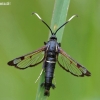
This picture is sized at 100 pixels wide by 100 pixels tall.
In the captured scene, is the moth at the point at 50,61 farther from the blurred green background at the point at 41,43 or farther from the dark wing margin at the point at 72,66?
the blurred green background at the point at 41,43

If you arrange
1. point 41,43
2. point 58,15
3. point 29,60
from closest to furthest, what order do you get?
point 58,15 → point 29,60 → point 41,43

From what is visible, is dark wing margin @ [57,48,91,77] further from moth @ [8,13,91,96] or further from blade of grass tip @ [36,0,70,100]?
blade of grass tip @ [36,0,70,100]

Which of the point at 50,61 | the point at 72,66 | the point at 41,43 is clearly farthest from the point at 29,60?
the point at 41,43

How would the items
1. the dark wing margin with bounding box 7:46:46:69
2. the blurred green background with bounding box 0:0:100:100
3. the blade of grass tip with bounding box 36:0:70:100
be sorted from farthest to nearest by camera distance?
the blurred green background with bounding box 0:0:100:100
the dark wing margin with bounding box 7:46:46:69
the blade of grass tip with bounding box 36:0:70:100

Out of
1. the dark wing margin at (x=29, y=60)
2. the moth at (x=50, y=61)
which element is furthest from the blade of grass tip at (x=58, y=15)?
the dark wing margin at (x=29, y=60)

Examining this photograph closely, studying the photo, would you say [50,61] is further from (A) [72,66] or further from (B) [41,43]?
(B) [41,43]

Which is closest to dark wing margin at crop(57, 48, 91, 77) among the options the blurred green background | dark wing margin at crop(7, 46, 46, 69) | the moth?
the moth

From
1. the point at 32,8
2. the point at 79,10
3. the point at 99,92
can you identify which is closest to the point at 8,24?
the point at 32,8
